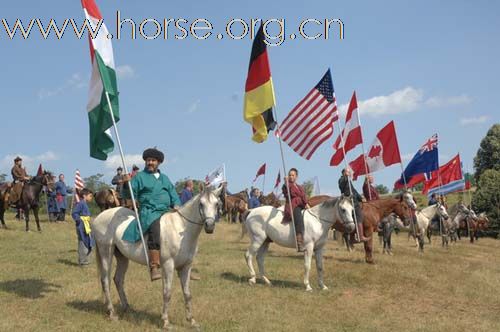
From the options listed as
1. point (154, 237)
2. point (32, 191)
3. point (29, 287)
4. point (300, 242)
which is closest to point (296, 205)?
point (300, 242)

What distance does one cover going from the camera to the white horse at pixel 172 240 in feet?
29.7

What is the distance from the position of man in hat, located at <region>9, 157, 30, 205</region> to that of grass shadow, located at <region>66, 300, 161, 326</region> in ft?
55.7

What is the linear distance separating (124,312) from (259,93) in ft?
22.2

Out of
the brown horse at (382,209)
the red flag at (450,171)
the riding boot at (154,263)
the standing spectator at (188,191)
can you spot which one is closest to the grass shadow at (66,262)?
the riding boot at (154,263)

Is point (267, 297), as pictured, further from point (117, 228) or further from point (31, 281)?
point (31, 281)

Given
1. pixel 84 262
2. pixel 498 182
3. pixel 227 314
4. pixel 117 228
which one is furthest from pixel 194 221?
pixel 498 182

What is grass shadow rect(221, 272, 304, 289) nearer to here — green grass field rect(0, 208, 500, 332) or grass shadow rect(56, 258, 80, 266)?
green grass field rect(0, 208, 500, 332)

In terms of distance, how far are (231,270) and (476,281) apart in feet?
24.8

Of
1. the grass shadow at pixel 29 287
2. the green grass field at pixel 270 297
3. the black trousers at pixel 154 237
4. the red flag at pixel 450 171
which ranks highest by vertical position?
the red flag at pixel 450 171

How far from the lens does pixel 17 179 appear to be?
25.9m

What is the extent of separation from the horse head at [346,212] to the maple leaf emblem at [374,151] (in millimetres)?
7821

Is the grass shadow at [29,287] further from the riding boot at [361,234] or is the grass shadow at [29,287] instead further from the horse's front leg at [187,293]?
the riding boot at [361,234]

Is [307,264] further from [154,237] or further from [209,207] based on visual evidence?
[154,237]

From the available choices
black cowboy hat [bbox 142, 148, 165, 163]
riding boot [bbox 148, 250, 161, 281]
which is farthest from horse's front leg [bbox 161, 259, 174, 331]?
black cowboy hat [bbox 142, 148, 165, 163]
